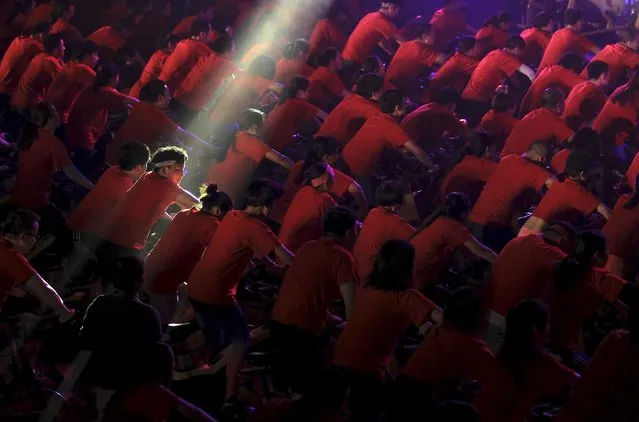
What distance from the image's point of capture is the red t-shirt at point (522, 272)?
23.9 ft

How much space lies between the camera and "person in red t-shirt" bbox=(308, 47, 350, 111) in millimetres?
Result: 12852

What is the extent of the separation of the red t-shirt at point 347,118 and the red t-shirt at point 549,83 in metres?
2.59

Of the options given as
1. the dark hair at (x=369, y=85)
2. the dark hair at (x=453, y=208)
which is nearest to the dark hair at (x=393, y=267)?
the dark hair at (x=453, y=208)

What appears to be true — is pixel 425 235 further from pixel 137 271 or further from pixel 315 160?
pixel 137 271

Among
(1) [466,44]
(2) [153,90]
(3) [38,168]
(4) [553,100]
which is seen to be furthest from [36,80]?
(4) [553,100]

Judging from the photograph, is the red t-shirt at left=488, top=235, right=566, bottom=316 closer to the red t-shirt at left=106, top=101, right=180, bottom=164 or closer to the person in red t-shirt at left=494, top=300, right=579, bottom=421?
the person in red t-shirt at left=494, top=300, right=579, bottom=421

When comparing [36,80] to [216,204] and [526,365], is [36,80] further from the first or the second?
[526,365]

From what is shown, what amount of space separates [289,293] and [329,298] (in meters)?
0.31

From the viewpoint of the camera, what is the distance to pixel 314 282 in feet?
23.0

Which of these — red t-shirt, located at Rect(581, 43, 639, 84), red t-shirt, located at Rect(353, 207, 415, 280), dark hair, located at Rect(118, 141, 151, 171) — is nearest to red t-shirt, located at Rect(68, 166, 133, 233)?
dark hair, located at Rect(118, 141, 151, 171)

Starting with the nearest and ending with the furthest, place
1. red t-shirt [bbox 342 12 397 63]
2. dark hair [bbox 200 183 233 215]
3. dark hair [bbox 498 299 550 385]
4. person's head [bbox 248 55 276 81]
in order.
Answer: dark hair [bbox 498 299 550 385]
dark hair [bbox 200 183 233 215]
person's head [bbox 248 55 276 81]
red t-shirt [bbox 342 12 397 63]

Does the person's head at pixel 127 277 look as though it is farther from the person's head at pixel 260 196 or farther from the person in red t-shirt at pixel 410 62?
the person in red t-shirt at pixel 410 62

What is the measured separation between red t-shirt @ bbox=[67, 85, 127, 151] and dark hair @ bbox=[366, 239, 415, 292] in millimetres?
6139

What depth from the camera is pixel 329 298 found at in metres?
7.06
